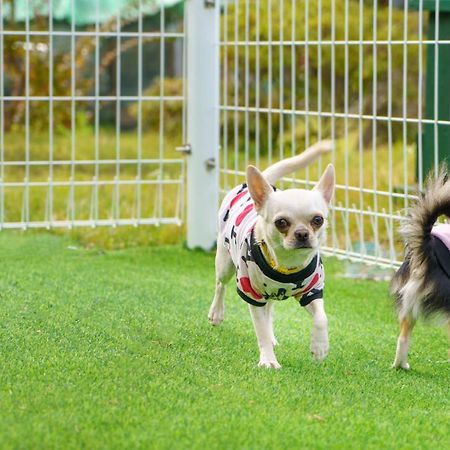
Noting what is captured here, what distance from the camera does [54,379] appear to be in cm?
344

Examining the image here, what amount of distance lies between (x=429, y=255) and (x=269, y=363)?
2.19 ft

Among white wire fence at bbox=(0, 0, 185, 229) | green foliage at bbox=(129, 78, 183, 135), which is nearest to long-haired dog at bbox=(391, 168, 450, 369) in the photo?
white wire fence at bbox=(0, 0, 185, 229)

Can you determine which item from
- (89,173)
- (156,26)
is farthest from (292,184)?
(156,26)

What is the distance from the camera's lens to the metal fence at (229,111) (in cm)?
579

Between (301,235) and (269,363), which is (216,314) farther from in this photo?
(301,235)

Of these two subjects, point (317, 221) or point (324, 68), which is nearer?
point (317, 221)

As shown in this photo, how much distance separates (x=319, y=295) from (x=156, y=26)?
527 inches

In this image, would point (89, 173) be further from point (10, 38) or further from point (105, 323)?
point (105, 323)

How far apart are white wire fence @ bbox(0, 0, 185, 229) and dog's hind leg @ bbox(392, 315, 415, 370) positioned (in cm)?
304

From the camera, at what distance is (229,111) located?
33.9 feet

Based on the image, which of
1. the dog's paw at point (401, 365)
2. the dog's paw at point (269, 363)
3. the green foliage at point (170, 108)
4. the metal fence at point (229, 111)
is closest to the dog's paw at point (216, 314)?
the dog's paw at point (269, 363)

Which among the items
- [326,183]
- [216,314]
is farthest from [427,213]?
[216,314]

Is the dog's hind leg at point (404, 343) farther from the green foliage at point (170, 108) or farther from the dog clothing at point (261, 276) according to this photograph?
the green foliage at point (170, 108)

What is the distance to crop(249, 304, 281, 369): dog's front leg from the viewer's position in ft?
12.3
